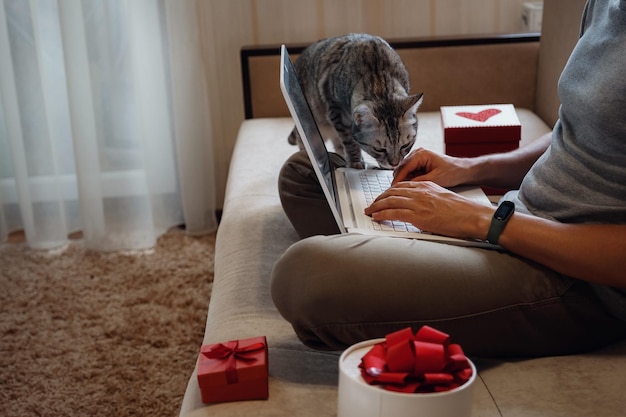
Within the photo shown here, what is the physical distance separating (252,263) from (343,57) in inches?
24.9

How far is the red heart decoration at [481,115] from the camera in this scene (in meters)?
1.84

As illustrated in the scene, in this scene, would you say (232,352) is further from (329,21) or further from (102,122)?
(329,21)

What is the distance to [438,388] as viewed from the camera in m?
0.86

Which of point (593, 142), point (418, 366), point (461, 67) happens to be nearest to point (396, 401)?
point (418, 366)

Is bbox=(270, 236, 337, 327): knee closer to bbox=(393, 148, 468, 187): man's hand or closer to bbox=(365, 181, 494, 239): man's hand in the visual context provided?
bbox=(365, 181, 494, 239): man's hand

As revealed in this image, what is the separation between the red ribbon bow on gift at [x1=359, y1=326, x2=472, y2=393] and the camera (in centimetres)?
86

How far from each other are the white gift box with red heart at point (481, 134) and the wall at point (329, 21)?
34.5 inches

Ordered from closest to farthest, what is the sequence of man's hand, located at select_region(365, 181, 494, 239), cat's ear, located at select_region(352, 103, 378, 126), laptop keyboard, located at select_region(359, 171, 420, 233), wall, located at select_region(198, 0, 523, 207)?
man's hand, located at select_region(365, 181, 494, 239) < laptop keyboard, located at select_region(359, 171, 420, 233) < cat's ear, located at select_region(352, 103, 378, 126) < wall, located at select_region(198, 0, 523, 207)

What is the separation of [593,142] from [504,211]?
16 centimetres

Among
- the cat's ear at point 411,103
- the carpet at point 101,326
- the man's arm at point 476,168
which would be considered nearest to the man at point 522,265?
the man's arm at point 476,168

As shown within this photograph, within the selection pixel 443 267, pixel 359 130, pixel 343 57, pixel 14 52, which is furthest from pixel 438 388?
pixel 14 52

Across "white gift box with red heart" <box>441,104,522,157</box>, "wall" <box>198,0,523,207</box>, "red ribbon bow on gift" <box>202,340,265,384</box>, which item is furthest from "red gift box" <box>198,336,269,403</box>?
"wall" <box>198,0,523,207</box>

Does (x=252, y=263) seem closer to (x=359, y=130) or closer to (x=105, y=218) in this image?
(x=359, y=130)

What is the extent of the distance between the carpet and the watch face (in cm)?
86
